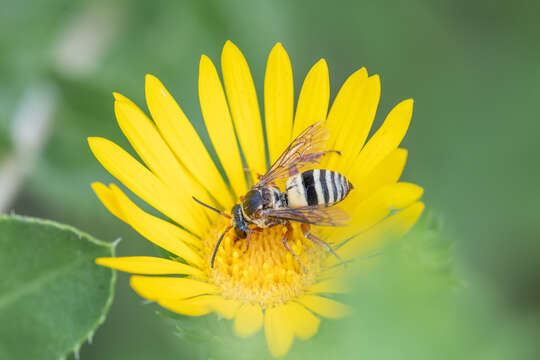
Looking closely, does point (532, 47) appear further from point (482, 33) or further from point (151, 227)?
point (151, 227)

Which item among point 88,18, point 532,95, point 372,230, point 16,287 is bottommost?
point 16,287

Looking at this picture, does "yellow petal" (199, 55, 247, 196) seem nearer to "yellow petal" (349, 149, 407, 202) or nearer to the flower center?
the flower center

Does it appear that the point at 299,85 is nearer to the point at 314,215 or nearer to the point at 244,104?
the point at 244,104

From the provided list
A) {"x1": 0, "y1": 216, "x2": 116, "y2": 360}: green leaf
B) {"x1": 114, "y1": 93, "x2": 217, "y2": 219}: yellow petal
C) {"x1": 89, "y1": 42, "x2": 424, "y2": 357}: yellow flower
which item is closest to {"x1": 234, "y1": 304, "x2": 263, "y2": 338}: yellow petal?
{"x1": 89, "y1": 42, "x2": 424, "y2": 357}: yellow flower

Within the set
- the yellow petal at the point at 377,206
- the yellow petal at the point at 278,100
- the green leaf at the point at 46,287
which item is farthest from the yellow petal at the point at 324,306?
the yellow petal at the point at 278,100

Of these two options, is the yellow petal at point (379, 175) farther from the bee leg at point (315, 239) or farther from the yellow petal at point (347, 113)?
the bee leg at point (315, 239)

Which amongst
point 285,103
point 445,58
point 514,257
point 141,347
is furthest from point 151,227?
point 445,58
